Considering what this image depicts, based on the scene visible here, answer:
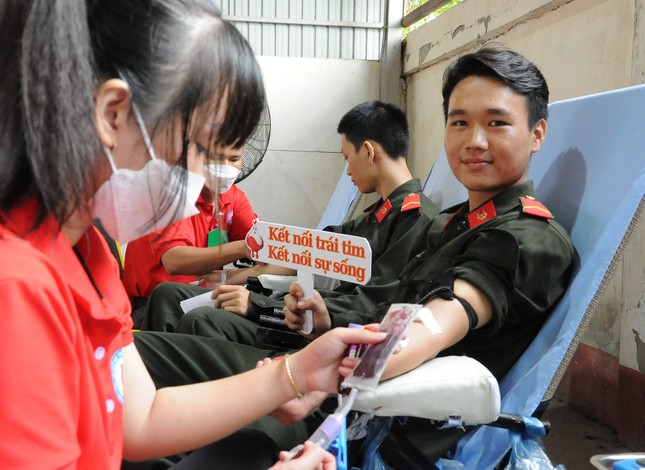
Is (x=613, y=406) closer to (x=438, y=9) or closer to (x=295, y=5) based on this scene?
(x=438, y=9)

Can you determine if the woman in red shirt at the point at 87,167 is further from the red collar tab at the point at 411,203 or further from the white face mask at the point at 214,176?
the red collar tab at the point at 411,203

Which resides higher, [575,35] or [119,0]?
[575,35]

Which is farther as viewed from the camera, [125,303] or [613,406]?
Result: [613,406]

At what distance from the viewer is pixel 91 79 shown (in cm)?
67

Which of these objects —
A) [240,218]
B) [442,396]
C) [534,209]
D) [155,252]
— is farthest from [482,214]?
[240,218]

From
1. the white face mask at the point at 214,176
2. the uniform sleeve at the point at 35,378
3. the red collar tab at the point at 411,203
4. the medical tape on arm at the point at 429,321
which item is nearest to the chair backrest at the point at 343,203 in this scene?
the red collar tab at the point at 411,203

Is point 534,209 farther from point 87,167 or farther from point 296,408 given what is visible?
point 87,167

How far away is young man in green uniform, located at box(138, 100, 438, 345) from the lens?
6.14 ft

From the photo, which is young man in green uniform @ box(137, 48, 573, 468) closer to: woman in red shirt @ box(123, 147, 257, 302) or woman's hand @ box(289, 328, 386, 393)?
woman's hand @ box(289, 328, 386, 393)

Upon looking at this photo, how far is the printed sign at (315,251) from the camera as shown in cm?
127

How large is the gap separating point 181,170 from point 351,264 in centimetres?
57

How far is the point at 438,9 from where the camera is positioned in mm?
4520

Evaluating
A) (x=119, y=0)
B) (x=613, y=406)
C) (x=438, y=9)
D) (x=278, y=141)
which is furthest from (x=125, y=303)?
(x=278, y=141)

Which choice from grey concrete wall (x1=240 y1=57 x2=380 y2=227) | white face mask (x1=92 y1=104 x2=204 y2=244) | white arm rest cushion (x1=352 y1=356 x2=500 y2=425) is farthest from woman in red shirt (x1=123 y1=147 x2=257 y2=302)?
grey concrete wall (x1=240 y1=57 x2=380 y2=227)
